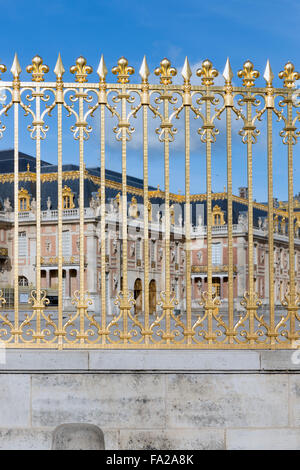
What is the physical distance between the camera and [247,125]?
700 cm

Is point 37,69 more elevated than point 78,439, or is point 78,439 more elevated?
point 37,69

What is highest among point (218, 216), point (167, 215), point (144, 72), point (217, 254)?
point (218, 216)

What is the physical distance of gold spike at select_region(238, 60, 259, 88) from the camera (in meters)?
7.14

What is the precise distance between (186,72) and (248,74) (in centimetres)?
67

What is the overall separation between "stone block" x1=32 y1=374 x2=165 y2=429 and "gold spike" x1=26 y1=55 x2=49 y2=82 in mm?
2885

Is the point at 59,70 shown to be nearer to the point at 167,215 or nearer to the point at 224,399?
the point at 167,215

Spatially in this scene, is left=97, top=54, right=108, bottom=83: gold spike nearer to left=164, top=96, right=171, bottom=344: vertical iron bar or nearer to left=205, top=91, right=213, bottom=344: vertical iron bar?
left=164, top=96, right=171, bottom=344: vertical iron bar

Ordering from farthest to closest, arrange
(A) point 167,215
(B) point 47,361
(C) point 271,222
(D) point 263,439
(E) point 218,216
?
(E) point 218,216
(C) point 271,222
(A) point 167,215
(D) point 263,439
(B) point 47,361

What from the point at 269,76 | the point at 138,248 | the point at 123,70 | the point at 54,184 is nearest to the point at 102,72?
the point at 123,70

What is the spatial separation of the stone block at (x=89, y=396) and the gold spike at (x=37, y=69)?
289cm

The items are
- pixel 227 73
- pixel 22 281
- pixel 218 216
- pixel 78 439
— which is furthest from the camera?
pixel 218 216

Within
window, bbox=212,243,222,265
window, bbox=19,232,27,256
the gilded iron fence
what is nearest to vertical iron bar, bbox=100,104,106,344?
the gilded iron fence

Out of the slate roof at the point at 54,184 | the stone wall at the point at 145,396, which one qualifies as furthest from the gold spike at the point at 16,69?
the slate roof at the point at 54,184

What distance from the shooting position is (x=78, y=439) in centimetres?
534
